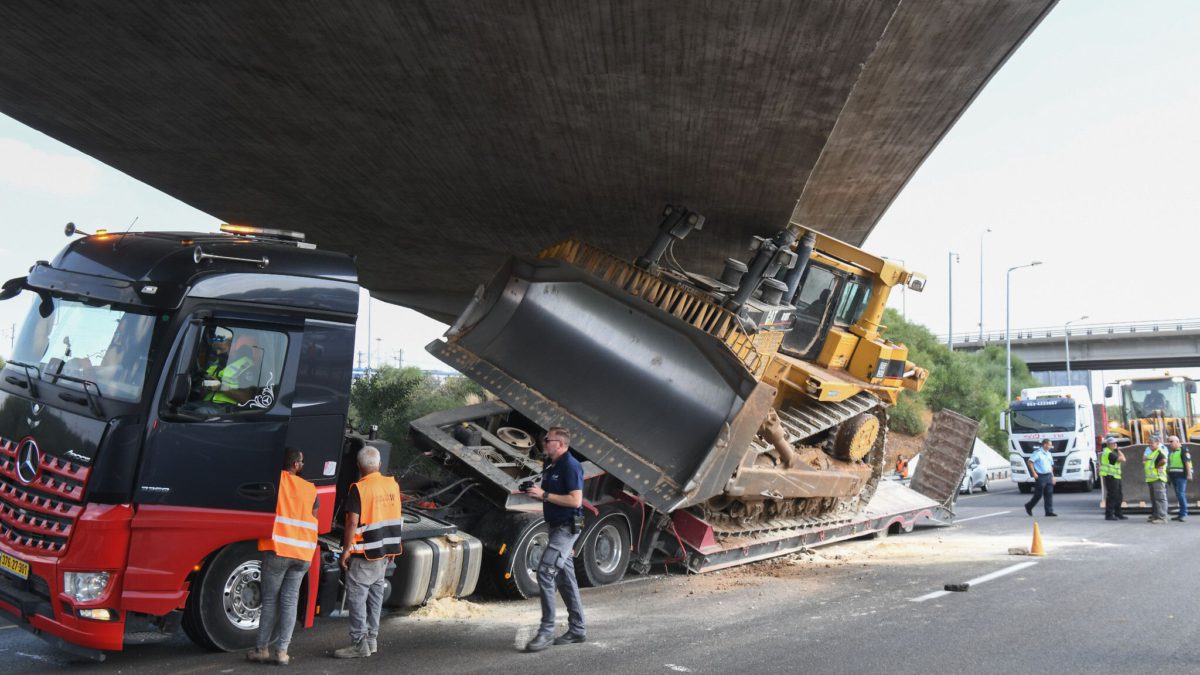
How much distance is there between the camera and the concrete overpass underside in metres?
9.88

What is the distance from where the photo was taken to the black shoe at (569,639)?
6.98m

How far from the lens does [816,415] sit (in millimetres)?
12477

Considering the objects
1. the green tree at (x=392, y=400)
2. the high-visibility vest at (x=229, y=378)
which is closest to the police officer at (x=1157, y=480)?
the green tree at (x=392, y=400)

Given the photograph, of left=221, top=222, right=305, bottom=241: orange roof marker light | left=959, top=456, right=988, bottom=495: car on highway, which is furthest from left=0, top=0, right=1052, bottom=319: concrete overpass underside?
left=959, top=456, right=988, bottom=495: car on highway

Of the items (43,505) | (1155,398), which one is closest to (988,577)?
(43,505)

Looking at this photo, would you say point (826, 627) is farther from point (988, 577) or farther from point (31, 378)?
point (31, 378)

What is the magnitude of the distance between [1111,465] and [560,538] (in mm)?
14606

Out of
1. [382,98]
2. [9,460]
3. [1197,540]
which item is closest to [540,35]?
[382,98]

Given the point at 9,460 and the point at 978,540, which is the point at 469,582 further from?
the point at 978,540

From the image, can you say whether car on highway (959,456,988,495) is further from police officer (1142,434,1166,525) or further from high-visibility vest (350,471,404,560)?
high-visibility vest (350,471,404,560)

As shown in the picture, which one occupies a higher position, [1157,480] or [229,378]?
[229,378]

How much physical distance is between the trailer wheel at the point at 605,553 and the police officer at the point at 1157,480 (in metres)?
11.6

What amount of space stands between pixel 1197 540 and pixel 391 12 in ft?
42.8

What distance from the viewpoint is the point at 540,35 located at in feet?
33.1
